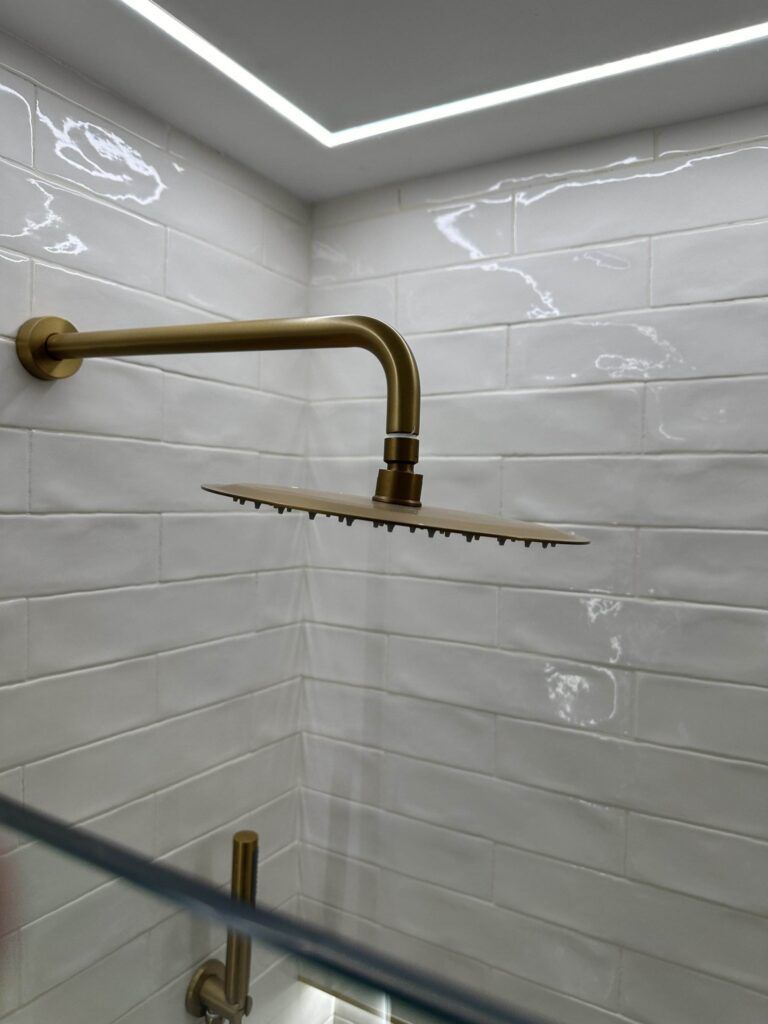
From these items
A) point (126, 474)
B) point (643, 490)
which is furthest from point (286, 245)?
point (643, 490)

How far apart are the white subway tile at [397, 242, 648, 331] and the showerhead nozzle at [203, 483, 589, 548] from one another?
2.33 feet

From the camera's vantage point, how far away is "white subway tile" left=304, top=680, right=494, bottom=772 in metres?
1.28

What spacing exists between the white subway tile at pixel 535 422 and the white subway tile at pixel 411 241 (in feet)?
0.82

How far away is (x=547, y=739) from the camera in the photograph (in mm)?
1217

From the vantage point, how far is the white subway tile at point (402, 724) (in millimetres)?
1280

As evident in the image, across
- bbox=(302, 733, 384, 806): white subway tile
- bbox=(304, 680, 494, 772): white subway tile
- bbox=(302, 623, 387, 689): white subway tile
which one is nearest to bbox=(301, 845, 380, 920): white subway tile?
bbox=(302, 733, 384, 806): white subway tile

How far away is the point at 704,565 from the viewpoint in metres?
1.10

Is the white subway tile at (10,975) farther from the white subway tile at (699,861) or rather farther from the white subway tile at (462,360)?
the white subway tile at (462,360)

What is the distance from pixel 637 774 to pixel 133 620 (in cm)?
79

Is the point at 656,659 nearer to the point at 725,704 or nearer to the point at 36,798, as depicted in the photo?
the point at 725,704

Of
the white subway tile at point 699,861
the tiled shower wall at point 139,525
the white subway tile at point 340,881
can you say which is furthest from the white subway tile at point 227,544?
the white subway tile at point 699,861

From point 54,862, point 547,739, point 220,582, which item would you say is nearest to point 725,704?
point 547,739

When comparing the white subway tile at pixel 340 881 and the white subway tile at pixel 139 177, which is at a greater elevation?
the white subway tile at pixel 139 177

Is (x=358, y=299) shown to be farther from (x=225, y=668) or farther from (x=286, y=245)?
(x=225, y=668)
